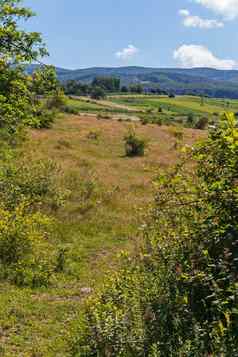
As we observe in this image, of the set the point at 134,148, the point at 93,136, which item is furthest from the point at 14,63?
the point at 93,136

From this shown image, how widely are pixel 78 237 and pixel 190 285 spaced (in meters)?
6.83

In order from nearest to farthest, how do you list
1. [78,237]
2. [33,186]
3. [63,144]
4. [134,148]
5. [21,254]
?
[21,254]
[78,237]
[33,186]
[134,148]
[63,144]

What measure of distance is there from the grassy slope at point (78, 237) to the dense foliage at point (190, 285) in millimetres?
954

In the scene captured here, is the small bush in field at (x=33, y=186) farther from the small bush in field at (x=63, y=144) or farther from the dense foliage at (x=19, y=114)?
the small bush in field at (x=63, y=144)

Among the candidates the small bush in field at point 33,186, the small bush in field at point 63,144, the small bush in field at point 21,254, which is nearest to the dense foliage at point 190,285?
the small bush in field at point 21,254

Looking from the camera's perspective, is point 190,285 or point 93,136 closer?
point 190,285

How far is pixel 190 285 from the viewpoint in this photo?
5.52m

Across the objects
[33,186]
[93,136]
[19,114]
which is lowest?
[93,136]

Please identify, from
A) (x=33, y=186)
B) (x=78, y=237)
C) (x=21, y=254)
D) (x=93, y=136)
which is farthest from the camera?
(x=93, y=136)

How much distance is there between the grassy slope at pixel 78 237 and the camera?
6.90m

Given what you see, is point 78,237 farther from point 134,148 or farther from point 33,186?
point 134,148

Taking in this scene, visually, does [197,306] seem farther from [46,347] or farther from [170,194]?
[46,347]

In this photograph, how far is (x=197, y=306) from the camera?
542 centimetres

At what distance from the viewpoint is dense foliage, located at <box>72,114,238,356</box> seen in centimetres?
494
